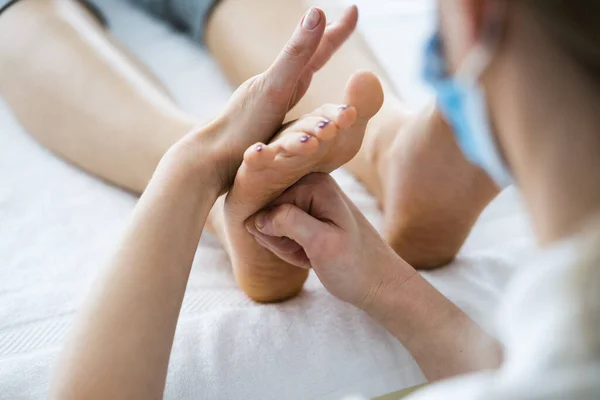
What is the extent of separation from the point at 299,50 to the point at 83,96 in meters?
0.40

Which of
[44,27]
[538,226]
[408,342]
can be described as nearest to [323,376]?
[408,342]

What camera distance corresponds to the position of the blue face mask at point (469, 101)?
396 mm

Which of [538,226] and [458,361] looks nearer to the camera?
[538,226]

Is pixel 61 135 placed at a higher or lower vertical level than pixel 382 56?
higher

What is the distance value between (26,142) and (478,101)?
782 mm

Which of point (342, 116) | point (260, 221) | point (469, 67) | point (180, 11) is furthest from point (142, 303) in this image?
point (180, 11)

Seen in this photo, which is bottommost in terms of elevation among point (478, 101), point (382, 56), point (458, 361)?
point (458, 361)

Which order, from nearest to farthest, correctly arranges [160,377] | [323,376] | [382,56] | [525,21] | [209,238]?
[525,21] < [160,377] < [323,376] < [209,238] < [382,56]

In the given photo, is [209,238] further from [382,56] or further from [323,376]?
[382,56]

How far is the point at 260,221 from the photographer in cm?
69

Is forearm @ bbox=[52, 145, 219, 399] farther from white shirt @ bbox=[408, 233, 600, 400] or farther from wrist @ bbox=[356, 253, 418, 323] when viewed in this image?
white shirt @ bbox=[408, 233, 600, 400]

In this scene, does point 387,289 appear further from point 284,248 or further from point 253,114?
point 253,114

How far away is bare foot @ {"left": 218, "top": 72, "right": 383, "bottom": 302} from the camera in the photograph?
2.03 feet

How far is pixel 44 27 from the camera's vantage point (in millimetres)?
990
